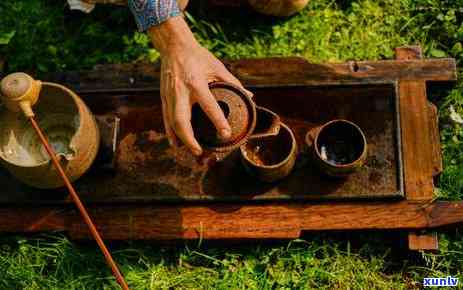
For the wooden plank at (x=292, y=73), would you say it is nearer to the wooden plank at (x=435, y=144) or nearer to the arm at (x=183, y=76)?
the wooden plank at (x=435, y=144)

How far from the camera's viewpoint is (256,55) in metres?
3.45

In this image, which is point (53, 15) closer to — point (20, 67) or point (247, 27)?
point (20, 67)

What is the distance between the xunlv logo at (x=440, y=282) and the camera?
2934 mm

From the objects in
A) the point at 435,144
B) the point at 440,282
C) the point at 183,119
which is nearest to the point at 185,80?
the point at 183,119

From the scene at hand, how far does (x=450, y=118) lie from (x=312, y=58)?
81 centimetres

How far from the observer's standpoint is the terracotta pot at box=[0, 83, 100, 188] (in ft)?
8.58

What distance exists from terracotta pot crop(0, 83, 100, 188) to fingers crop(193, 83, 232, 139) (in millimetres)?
598

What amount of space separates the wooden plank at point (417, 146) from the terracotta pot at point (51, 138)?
4.71 ft

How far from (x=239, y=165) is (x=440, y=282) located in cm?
113

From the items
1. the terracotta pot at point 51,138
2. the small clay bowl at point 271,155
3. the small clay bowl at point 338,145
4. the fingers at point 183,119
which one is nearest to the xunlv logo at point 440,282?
the small clay bowl at point 338,145

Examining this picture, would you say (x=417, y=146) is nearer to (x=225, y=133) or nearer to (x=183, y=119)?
(x=225, y=133)

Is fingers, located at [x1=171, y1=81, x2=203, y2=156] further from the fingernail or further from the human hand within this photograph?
the fingernail

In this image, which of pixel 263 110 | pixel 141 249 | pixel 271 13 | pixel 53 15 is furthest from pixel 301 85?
pixel 53 15

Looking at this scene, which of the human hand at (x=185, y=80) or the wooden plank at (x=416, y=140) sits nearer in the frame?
the human hand at (x=185, y=80)
